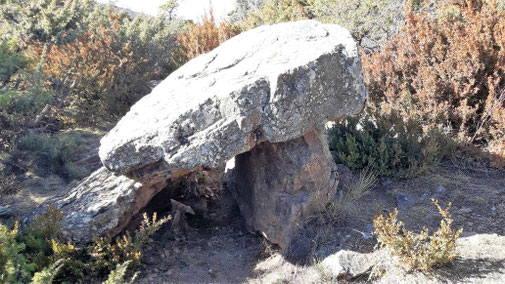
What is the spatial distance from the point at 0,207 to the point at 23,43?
17.0 ft

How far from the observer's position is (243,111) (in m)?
3.13

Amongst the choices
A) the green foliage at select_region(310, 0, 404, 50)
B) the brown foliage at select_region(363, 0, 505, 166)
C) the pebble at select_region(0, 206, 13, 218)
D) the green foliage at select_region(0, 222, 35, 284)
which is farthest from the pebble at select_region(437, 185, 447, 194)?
the pebble at select_region(0, 206, 13, 218)

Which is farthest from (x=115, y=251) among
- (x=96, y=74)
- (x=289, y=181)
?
(x=96, y=74)

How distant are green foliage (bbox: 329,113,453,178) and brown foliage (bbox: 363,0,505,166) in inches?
14.8

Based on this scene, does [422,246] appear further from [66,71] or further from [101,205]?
[66,71]

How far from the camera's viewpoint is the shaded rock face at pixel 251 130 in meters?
3.17

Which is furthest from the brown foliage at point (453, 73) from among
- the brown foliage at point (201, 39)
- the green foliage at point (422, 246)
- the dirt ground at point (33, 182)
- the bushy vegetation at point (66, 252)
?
the dirt ground at point (33, 182)

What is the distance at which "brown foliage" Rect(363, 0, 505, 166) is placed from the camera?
490 cm

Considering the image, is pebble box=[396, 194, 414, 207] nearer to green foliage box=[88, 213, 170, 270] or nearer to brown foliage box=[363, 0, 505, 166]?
brown foliage box=[363, 0, 505, 166]

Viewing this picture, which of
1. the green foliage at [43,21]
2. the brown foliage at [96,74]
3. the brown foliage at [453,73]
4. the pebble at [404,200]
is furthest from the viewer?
the green foliage at [43,21]

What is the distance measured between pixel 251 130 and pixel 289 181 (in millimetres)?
828

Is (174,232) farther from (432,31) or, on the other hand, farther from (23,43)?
(23,43)

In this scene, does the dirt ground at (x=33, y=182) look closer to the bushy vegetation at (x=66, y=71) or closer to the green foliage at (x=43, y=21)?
the bushy vegetation at (x=66, y=71)

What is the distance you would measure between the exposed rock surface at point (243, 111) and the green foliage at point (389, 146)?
4.14 ft
